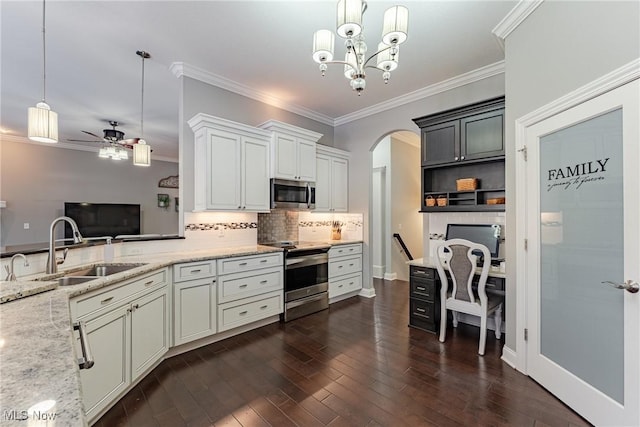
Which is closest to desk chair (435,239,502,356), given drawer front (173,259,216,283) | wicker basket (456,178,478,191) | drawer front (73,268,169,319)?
wicker basket (456,178,478,191)

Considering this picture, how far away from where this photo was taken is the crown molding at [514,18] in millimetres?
2334

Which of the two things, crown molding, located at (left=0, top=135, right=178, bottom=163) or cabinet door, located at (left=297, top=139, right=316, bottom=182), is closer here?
cabinet door, located at (left=297, top=139, right=316, bottom=182)

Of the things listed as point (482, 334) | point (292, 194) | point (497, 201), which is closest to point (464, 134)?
point (497, 201)

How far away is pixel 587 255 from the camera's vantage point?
1.92m

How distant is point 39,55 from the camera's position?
3105 mm

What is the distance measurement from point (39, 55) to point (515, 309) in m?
5.56

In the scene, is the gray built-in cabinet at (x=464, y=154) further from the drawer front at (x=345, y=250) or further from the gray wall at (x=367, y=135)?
the drawer front at (x=345, y=250)

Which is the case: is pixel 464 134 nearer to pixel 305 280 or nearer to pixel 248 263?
pixel 305 280

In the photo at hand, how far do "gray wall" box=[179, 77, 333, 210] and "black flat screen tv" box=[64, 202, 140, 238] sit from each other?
482 cm

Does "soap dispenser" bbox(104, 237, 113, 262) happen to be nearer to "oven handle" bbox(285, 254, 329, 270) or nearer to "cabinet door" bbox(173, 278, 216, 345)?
"cabinet door" bbox(173, 278, 216, 345)

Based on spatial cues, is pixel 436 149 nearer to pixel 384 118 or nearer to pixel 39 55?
pixel 384 118

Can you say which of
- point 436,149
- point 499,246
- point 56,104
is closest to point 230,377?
point 499,246

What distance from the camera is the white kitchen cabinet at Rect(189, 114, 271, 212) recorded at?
10.6 feet

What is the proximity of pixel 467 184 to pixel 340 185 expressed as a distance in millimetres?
2071
